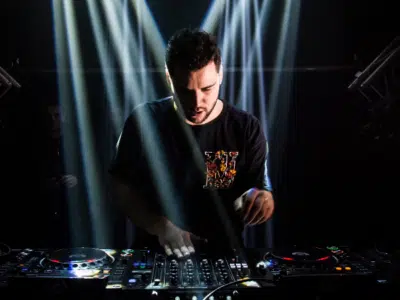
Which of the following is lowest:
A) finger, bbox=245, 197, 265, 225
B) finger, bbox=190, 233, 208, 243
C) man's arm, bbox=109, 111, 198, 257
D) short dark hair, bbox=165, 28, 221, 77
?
finger, bbox=190, 233, 208, 243

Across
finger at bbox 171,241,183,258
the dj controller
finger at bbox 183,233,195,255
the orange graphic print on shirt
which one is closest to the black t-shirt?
the orange graphic print on shirt

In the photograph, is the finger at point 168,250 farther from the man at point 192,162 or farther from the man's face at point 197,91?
the man's face at point 197,91

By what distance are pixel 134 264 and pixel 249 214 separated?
3.97ft

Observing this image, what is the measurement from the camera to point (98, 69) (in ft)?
12.1

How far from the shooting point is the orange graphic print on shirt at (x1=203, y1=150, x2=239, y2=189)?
3014 millimetres

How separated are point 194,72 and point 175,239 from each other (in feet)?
3.46

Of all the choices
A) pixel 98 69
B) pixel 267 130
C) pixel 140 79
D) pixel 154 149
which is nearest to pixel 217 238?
pixel 154 149

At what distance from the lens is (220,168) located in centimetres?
303

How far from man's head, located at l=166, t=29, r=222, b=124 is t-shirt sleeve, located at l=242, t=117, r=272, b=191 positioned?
37 centimetres

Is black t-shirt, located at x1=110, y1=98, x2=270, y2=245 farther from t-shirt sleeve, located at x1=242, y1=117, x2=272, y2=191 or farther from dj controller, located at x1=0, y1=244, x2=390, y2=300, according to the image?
dj controller, located at x1=0, y1=244, x2=390, y2=300

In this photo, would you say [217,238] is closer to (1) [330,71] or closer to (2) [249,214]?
(2) [249,214]

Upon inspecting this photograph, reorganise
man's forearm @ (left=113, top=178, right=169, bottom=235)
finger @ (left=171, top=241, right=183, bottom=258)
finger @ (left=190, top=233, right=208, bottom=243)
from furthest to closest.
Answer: man's forearm @ (left=113, top=178, right=169, bottom=235) → finger @ (left=190, top=233, right=208, bottom=243) → finger @ (left=171, top=241, right=183, bottom=258)

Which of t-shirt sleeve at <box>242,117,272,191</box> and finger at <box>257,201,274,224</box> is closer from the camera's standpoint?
t-shirt sleeve at <box>242,117,272,191</box>

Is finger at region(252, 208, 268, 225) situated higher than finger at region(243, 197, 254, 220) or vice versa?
finger at region(243, 197, 254, 220)
